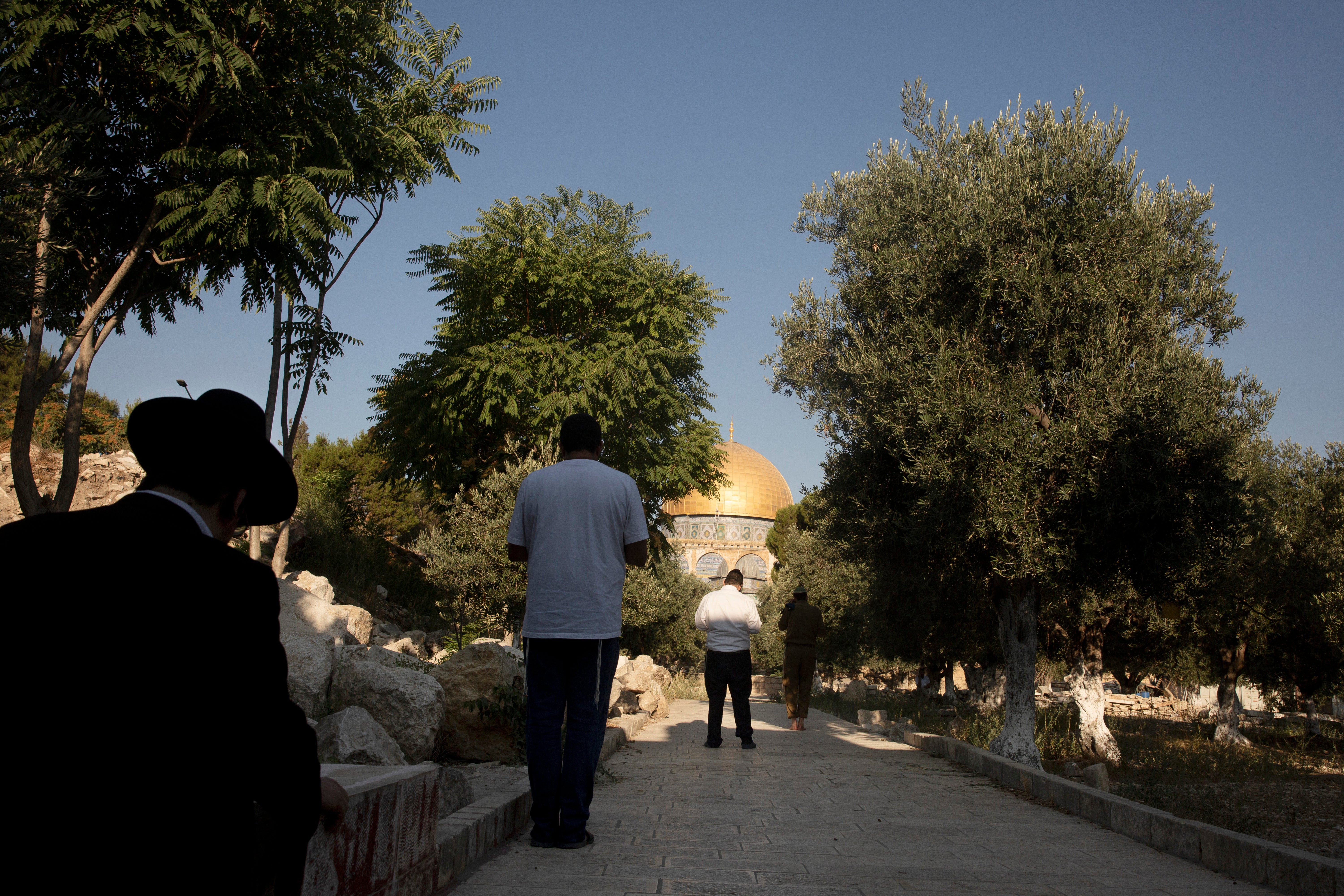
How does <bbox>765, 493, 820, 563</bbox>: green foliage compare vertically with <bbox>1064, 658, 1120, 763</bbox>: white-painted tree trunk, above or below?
above

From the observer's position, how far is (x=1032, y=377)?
813cm

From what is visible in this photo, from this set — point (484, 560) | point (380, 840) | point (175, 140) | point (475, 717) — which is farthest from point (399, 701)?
point (484, 560)

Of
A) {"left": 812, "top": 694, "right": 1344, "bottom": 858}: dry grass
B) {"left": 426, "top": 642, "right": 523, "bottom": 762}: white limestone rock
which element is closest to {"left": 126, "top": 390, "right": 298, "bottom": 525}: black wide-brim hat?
{"left": 426, "top": 642, "right": 523, "bottom": 762}: white limestone rock

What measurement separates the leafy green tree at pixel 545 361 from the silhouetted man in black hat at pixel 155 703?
16053 mm

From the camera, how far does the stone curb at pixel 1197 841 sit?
339 centimetres

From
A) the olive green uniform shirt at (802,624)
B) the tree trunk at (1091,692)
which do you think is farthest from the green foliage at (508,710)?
the tree trunk at (1091,692)

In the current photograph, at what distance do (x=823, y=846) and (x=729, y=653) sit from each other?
4.69 metres

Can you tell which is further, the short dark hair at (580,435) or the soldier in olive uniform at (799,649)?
the soldier in olive uniform at (799,649)

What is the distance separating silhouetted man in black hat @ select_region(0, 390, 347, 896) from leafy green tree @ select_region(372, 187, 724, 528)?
16.1 meters

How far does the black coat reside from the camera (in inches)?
48.8

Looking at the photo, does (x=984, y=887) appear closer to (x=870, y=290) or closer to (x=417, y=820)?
(x=417, y=820)

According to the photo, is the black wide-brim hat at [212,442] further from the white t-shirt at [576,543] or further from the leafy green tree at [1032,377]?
the leafy green tree at [1032,377]

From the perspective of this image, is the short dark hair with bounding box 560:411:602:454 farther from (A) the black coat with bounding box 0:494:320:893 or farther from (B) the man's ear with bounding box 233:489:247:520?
(A) the black coat with bounding box 0:494:320:893

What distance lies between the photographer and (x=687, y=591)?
35.0 metres
